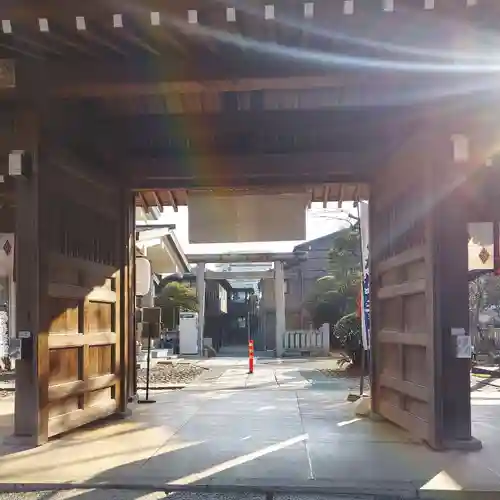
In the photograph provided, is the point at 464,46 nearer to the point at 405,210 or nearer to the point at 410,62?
the point at 410,62

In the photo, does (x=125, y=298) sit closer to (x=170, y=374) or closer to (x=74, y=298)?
(x=74, y=298)

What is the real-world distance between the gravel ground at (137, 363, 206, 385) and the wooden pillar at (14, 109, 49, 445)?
25.9 feet

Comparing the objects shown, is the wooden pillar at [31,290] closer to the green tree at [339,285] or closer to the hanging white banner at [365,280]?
the hanging white banner at [365,280]

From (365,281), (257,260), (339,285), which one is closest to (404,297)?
(365,281)

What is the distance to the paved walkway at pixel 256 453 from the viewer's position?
5352 mm

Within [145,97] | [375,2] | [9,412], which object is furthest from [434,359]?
[9,412]

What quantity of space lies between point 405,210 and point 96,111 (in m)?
3.81

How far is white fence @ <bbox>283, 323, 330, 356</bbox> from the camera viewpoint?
27.0 m

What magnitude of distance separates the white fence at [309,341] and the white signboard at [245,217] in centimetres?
1723

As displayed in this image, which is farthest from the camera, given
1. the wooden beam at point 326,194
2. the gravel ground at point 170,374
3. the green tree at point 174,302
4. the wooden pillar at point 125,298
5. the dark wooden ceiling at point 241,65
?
the green tree at point 174,302

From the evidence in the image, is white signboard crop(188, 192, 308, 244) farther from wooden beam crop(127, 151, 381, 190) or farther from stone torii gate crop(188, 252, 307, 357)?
stone torii gate crop(188, 252, 307, 357)

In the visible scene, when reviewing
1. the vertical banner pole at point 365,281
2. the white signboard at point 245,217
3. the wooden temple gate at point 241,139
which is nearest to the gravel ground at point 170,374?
the white signboard at point 245,217

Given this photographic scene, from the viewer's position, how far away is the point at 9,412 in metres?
9.58

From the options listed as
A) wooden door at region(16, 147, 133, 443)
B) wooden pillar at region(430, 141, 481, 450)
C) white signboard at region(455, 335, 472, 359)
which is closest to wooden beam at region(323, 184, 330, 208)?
wooden door at region(16, 147, 133, 443)
